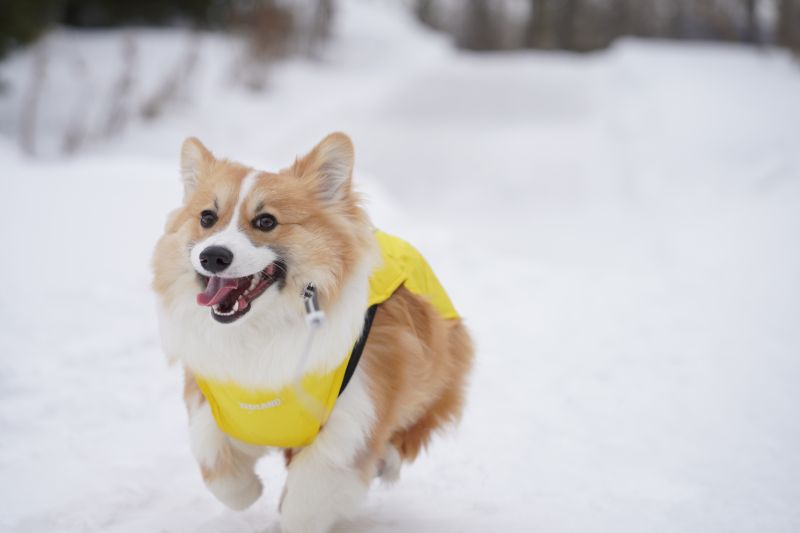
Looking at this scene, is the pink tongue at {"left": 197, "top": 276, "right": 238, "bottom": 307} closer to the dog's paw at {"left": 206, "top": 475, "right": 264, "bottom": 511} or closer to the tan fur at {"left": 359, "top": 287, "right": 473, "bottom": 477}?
the tan fur at {"left": 359, "top": 287, "right": 473, "bottom": 477}

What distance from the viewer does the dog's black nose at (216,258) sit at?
2064 mm

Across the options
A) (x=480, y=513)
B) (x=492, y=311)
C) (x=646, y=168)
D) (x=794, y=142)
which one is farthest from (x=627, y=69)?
(x=480, y=513)

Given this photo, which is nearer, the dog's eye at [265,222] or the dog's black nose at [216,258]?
the dog's black nose at [216,258]

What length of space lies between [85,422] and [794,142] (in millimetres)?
9478

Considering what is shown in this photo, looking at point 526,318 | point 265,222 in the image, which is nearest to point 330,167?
point 265,222

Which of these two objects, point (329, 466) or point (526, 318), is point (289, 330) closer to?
point (329, 466)

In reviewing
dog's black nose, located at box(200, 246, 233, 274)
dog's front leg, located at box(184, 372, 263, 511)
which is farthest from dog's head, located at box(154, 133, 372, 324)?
dog's front leg, located at box(184, 372, 263, 511)

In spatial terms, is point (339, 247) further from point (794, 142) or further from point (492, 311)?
point (794, 142)

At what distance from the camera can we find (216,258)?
2064mm

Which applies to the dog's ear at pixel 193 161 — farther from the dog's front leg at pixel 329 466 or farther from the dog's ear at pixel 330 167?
the dog's front leg at pixel 329 466

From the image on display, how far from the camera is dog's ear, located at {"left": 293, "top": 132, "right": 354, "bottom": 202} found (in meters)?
2.45

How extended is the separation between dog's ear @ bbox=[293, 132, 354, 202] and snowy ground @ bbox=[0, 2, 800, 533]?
1.38 meters

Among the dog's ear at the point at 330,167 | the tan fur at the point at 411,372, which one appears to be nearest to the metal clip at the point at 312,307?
the tan fur at the point at 411,372

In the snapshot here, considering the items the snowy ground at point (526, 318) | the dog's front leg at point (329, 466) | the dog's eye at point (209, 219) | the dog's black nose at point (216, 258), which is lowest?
the snowy ground at point (526, 318)
